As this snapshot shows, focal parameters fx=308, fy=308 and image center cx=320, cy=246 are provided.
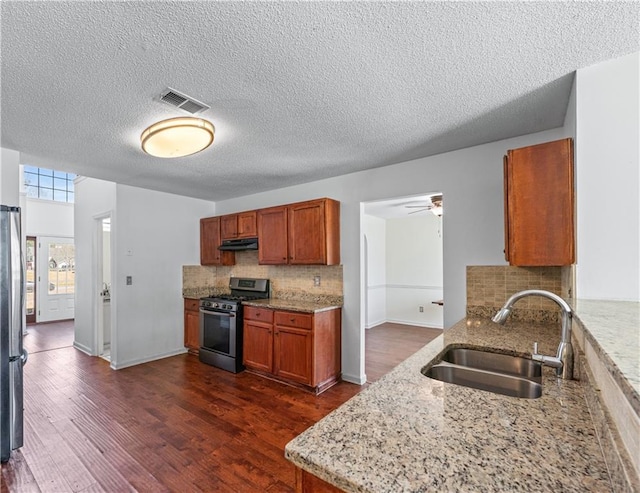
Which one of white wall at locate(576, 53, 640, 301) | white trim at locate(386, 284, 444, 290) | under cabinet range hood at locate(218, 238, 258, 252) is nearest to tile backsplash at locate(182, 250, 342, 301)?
under cabinet range hood at locate(218, 238, 258, 252)

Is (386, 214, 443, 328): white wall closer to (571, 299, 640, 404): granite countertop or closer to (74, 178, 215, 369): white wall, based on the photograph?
(74, 178, 215, 369): white wall

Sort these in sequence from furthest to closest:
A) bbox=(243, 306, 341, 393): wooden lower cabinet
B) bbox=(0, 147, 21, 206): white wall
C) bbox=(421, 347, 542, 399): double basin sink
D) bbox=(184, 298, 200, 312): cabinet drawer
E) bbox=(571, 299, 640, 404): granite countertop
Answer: bbox=(184, 298, 200, 312): cabinet drawer < bbox=(243, 306, 341, 393): wooden lower cabinet < bbox=(0, 147, 21, 206): white wall < bbox=(421, 347, 542, 399): double basin sink < bbox=(571, 299, 640, 404): granite countertop

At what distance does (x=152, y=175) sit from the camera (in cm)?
366

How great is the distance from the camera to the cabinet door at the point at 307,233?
3.58 m

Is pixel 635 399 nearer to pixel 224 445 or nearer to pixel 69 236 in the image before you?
pixel 224 445

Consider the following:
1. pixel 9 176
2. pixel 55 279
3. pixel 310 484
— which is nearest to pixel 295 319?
pixel 310 484

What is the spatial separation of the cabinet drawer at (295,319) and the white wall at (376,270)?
3.17 meters

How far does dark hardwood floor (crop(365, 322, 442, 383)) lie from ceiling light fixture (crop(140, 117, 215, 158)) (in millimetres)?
3090

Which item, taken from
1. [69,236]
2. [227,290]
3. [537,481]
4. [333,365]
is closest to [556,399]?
[537,481]

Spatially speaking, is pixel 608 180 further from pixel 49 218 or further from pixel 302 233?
pixel 49 218

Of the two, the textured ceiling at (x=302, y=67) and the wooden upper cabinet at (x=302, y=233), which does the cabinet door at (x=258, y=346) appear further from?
the textured ceiling at (x=302, y=67)

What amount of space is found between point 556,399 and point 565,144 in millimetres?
1511

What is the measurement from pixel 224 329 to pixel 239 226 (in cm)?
145

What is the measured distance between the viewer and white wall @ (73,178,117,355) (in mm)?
4500
